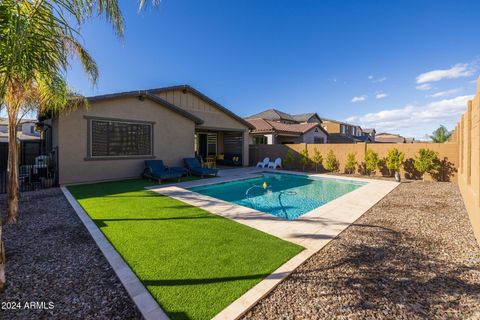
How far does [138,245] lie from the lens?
4703mm

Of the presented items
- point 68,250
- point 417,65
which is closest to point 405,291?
point 68,250

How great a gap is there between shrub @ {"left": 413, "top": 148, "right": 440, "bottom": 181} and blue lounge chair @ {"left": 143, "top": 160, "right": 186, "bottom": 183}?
14.3 meters

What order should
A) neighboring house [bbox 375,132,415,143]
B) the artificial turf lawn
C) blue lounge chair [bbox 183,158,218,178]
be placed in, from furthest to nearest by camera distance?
neighboring house [bbox 375,132,415,143] < blue lounge chair [bbox 183,158,218,178] < the artificial turf lawn

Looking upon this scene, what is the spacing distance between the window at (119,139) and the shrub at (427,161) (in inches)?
648

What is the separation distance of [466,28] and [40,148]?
92.0ft

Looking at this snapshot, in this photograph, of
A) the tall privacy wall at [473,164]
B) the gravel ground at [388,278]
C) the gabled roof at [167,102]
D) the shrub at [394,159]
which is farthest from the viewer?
the shrub at [394,159]

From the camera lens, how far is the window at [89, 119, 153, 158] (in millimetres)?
12000

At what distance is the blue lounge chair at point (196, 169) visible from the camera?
572 inches

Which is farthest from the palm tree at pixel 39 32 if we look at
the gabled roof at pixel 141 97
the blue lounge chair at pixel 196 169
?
the blue lounge chair at pixel 196 169

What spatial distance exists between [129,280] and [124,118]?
1141 cm

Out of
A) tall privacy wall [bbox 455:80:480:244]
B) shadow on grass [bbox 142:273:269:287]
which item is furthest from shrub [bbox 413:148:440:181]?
shadow on grass [bbox 142:273:269:287]

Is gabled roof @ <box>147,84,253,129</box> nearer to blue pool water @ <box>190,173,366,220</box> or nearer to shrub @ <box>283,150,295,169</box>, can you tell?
shrub @ <box>283,150,295,169</box>

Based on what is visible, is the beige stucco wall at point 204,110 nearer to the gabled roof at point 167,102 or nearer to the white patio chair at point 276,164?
the gabled roof at point 167,102

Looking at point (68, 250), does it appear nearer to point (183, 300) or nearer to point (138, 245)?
point (138, 245)
